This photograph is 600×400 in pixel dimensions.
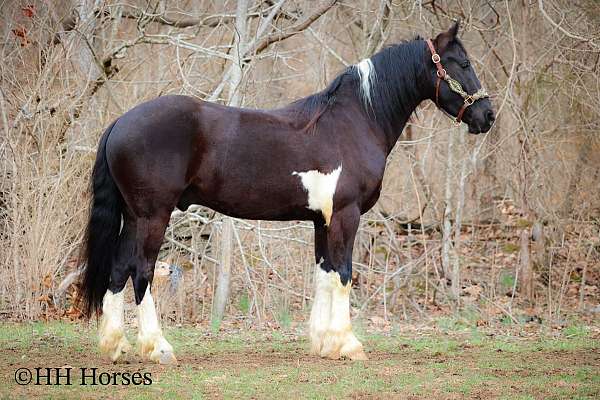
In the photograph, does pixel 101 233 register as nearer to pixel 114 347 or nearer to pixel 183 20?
pixel 114 347

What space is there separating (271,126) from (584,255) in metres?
6.24

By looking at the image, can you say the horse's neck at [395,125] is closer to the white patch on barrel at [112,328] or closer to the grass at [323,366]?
the grass at [323,366]

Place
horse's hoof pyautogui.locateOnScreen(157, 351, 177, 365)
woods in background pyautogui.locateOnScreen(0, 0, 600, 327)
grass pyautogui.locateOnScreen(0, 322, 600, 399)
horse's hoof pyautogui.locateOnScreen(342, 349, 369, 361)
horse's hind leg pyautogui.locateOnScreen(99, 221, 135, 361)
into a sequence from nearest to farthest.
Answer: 1. grass pyautogui.locateOnScreen(0, 322, 600, 399)
2. horse's hoof pyautogui.locateOnScreen(157, 351, 177, 365)
3. horse's hind leg pyautogui.locateOnScreen(99, 221, 135, 361)
4. horse's hoof pyautogui.locateOnScreen(342, 349, 369, 361)
5. woods in background pyautogui.locateOnScreen(0, 0, 600, 327)

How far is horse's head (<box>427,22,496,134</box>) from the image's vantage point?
643cm

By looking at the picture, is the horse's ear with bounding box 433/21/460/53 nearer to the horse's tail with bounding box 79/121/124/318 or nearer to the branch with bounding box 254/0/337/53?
the horse's tail with bounding box 79/121/124/318

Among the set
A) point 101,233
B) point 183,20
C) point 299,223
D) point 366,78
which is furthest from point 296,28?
point 101,233

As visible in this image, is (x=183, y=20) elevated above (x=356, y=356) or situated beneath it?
elevated above

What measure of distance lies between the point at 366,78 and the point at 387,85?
18 cm

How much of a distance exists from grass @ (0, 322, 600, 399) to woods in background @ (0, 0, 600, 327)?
1458 mm

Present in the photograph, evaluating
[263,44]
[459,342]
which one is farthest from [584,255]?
[263,44]

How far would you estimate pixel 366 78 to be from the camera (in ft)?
20.9

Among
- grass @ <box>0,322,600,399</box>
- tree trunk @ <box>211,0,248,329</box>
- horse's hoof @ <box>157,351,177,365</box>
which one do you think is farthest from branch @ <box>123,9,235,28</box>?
horse's hoof @ <box>157,351,177,365</box>

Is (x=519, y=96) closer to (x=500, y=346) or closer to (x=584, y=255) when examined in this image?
(x=584, y=255)

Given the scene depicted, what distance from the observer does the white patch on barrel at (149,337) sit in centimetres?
565
